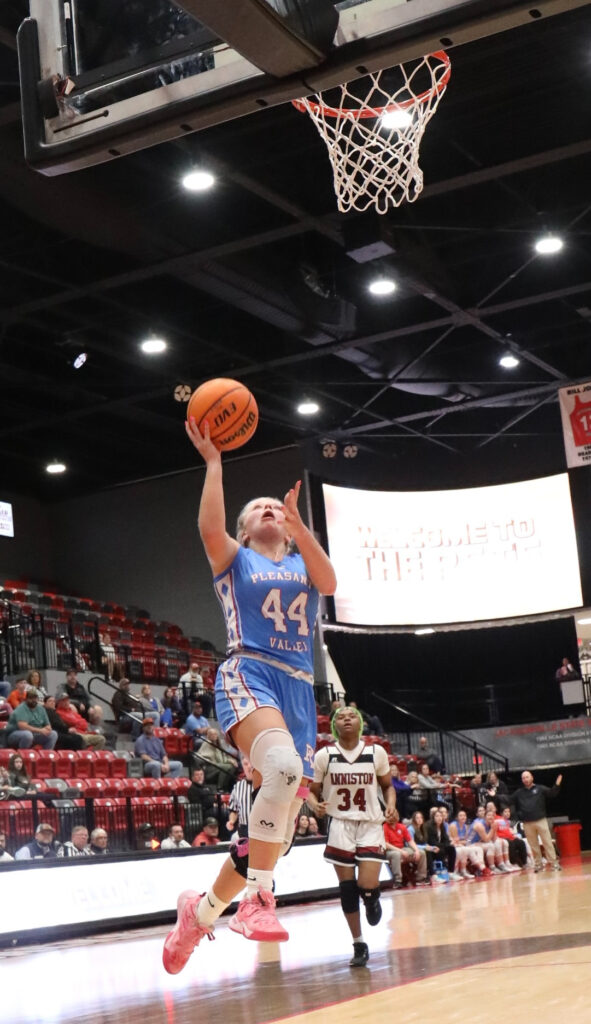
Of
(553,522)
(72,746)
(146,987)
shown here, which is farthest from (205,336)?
(146,987)

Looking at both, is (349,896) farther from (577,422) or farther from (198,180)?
(577,422)

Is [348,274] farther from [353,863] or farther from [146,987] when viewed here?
[146,987]

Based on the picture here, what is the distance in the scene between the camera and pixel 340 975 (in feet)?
21.2

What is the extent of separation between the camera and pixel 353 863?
7.95 meters

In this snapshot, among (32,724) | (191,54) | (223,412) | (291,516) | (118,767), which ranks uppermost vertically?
(191,54)

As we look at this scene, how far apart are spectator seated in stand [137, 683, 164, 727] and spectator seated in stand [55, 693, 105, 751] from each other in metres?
2.06

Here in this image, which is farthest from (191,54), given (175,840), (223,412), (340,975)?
Result: (175,840)

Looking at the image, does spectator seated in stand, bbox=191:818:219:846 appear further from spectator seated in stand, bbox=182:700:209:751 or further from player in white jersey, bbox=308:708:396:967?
player in white jersey, bbox=308:708:396:967

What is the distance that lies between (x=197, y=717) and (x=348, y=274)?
24.8 ft

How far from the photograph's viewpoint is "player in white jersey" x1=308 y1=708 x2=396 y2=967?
7891 millimetres

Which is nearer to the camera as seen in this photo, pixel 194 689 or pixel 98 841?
pixel 98 841

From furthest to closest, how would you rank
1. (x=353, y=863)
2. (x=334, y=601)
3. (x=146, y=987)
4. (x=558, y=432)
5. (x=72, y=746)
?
(x=558, y=432) → (x=334, y=601) → (x=72, y=746) → (x=353, y=863) → (x=146, y=987)

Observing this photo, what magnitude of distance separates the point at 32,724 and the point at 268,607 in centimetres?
1159

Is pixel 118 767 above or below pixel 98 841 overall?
above
